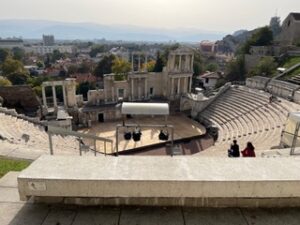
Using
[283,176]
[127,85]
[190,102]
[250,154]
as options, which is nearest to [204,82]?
[190,102]

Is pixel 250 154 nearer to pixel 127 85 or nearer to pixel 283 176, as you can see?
pixel 283 176

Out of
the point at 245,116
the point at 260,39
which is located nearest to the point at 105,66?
the point at 260,39

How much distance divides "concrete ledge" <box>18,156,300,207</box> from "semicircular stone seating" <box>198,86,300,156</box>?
1360cm

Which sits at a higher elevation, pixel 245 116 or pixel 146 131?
pixel 245 116

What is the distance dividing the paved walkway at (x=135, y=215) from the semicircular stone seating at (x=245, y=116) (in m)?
13.7

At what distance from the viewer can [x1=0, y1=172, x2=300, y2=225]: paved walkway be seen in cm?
340

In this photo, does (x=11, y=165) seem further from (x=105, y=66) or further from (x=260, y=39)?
(x=105, y=66)

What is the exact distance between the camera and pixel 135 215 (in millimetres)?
3510

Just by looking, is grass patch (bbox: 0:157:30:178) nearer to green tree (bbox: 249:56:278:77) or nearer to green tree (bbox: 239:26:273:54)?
green tree (bbox: 249:56:278:77)

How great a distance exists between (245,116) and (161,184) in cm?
2294

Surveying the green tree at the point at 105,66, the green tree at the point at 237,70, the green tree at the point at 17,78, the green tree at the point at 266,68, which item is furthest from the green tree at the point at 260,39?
the green tree at the point at 17,78

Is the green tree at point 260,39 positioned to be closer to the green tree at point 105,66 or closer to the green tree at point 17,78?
the green tree at point 105,66

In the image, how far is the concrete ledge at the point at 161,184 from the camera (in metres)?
3.49

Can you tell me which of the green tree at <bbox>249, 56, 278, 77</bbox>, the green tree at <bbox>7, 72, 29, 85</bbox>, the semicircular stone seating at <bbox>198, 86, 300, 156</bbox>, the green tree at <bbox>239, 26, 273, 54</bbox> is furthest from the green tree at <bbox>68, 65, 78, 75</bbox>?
the semicircular stone seating at <bbox>198, 86, 300, 156</bbox>
